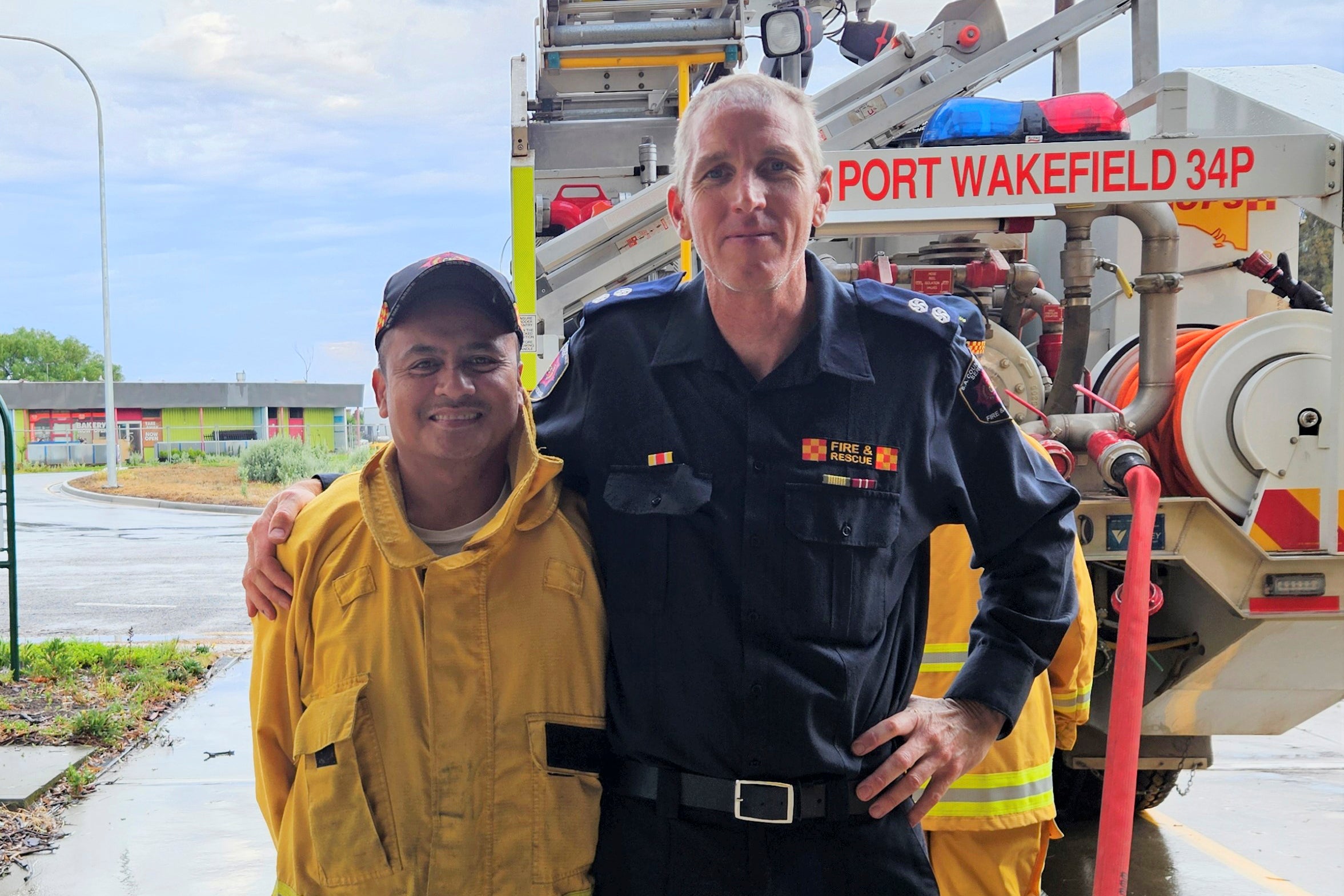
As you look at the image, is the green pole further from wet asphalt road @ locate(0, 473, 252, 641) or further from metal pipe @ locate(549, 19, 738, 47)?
metal pipe @ locate(549, 19, 738, 47)

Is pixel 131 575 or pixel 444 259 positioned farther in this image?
pixel 131 575

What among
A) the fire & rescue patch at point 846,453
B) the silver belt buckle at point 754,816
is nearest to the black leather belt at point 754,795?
the silver belt buckle at point 754,816

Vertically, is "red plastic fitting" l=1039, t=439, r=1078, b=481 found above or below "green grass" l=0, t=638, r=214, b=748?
above

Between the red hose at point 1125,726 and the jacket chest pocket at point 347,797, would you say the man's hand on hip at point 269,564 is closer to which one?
the jacket chest pocket at point 347,797

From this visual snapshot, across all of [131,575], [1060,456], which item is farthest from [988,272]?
[131,575]

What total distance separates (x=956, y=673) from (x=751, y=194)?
1.34 metres

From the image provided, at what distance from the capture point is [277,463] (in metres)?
27.5

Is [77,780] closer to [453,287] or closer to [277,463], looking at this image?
[453,287]

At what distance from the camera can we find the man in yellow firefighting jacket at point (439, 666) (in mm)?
1797

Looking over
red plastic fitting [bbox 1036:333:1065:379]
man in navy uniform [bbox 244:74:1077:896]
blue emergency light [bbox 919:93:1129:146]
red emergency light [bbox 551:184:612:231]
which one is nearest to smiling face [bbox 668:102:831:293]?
man in navy uniform [bbox 244:74:1077:896]

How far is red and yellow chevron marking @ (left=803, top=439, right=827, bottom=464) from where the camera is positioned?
6.25ft

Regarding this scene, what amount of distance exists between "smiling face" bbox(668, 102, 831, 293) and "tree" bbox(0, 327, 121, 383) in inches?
2875

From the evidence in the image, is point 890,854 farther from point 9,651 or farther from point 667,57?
point 9,651

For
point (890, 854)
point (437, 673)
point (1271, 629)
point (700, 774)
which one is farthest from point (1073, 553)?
point (1271, 629)
